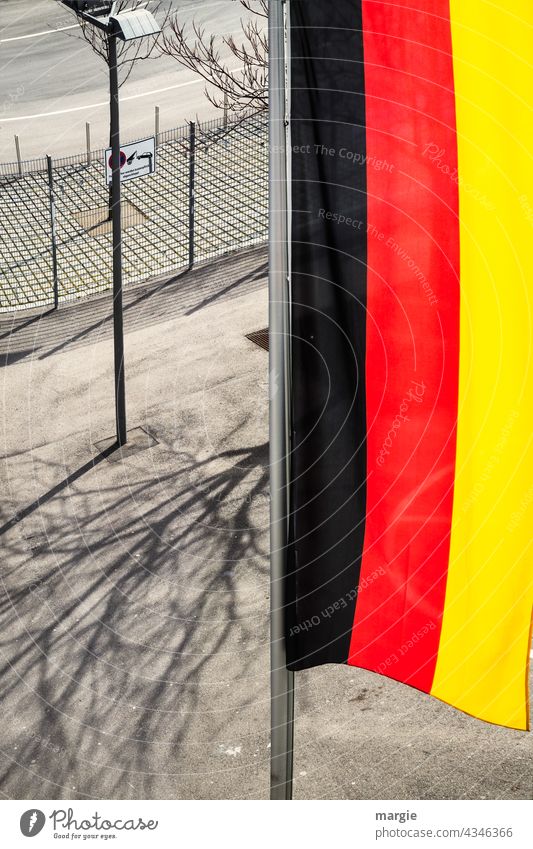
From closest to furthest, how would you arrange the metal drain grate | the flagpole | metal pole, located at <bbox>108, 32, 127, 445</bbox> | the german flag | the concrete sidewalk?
the german flag → the flagpole → the concrete sidewalk → metal pole, located at <bbox>108, 32, 127, 445</bbox> → the metal drain grate

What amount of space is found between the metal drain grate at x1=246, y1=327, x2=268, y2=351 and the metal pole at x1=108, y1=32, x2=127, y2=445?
2.18 metres

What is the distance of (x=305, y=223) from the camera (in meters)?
4.78

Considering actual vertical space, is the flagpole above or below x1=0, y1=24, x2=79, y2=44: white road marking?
above

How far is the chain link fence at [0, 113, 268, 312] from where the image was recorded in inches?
638

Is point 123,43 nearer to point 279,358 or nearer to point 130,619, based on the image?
point 130,619

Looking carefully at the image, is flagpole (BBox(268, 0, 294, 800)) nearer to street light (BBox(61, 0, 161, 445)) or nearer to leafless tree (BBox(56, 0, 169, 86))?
leafless tree (BBox(56, 0, 169, 86))

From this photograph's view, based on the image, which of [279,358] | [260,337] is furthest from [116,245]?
[279,358]

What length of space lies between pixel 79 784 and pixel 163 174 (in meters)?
12.8

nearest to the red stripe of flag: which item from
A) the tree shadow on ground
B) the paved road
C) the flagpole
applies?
the flagpole

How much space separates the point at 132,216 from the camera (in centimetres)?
1762

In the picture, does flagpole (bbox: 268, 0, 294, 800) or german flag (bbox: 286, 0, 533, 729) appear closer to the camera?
german flag (bbox: 286, 0, 533, 729)

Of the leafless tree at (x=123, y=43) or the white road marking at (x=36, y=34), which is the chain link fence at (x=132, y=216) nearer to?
the leafless tree at (x=123, y=43)

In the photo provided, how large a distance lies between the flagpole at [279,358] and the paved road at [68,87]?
15.9m

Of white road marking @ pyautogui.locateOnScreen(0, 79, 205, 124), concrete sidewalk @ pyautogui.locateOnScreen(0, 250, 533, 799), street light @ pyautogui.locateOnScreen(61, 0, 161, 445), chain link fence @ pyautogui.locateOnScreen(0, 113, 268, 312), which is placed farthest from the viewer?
white road marking @ pyautogui.locateOnScreen(0, 79, 205, 124)
